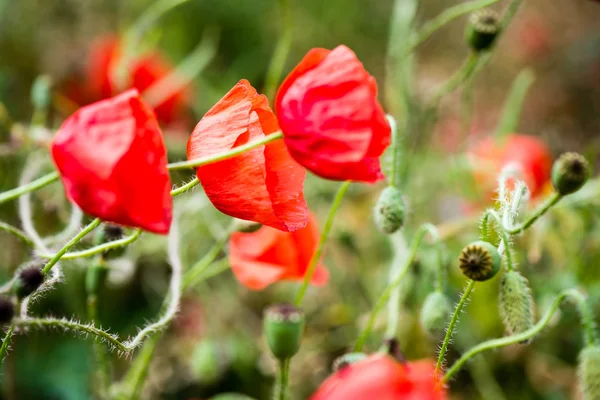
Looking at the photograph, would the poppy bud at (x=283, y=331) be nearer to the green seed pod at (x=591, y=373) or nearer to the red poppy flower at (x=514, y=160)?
the green seed pod at (x=591, y=373)

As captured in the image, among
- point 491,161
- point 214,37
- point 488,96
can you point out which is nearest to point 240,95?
point 491,161

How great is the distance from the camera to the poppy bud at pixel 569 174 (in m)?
0.49

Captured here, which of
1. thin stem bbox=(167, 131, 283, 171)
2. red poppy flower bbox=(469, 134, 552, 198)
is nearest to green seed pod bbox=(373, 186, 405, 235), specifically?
thin stem bbox=(167, 131, 283, 171)

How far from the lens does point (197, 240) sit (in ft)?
3.60

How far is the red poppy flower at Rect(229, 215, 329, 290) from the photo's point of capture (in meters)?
0.69

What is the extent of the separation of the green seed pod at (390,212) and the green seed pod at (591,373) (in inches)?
6.8

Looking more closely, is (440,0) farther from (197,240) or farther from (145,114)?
(145,114)

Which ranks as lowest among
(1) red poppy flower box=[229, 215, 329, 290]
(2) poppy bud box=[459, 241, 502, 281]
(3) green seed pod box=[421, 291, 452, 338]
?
(1) red poppy flower box=[229, 215, 329, 290]

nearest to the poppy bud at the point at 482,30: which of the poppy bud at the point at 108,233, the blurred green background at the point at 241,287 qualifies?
the blurred green background at the point at 241,287

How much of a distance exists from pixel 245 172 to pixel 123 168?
106 millimetres

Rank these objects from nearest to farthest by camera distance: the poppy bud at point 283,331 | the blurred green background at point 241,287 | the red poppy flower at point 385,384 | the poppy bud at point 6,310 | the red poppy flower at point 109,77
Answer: the red poppy flower at point 385,384 → the poppy bud at point 6,310 → the poppy bud at point 283,331 → the blurred green background at point 241,287 → the red poppy flower at point 109,77

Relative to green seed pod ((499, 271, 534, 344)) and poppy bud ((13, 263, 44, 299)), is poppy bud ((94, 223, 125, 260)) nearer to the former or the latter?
poppy bud ((13, 263, 44, 299))

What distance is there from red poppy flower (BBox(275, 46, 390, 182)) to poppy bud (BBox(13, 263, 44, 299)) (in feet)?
0.62

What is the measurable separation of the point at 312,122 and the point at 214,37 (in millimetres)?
1338
